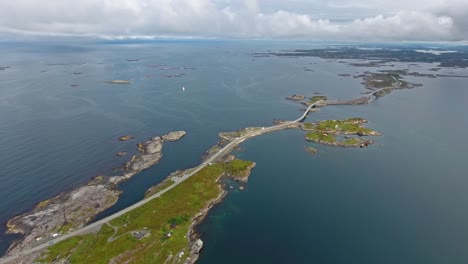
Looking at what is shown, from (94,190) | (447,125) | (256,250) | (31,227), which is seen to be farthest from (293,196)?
(447,125)

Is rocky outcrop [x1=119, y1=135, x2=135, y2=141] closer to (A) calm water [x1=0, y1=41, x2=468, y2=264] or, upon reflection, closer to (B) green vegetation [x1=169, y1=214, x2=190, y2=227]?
(A) calm water [x1=0, y1=41, x2=468, y2=264]

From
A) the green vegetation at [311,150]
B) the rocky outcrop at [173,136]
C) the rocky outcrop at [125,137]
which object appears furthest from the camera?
the rocky outcrop at [173,136]

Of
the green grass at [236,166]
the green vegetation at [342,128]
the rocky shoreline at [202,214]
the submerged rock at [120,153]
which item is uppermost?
the green vegetation at [342,128]

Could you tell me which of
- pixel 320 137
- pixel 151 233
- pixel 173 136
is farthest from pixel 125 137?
pixel 320 137

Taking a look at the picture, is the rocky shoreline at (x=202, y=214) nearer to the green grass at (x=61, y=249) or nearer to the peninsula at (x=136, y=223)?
the peninsula at (x=136, y=223)

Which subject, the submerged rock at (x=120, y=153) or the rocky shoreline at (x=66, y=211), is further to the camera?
the submerged rock at (x=120, y=153)

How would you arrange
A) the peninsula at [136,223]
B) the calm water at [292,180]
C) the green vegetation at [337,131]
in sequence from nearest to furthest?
the peninsula at [136,223] < the calm water at [292,180] < the green vegetation at [337,131]

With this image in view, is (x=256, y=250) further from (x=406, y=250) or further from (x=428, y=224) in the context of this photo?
(x=428, y=224)

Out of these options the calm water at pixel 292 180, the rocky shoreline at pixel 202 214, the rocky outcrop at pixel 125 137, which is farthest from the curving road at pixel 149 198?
the rocky outcrop at pixel 125 137
